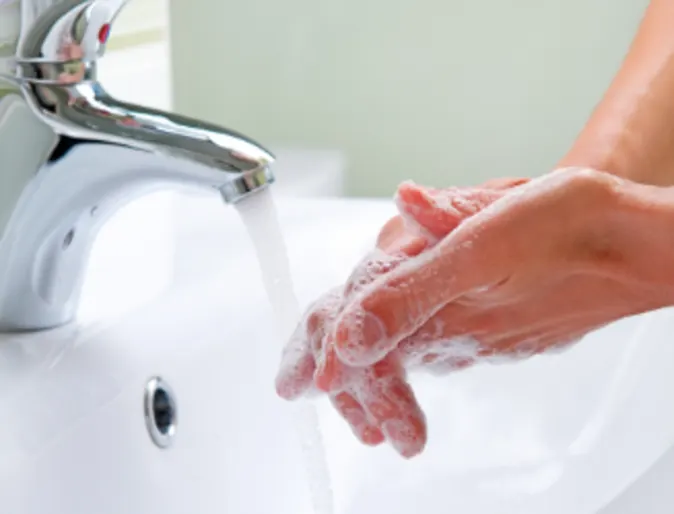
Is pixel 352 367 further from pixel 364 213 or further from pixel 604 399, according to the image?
pixel 364 213

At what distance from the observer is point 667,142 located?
61cm

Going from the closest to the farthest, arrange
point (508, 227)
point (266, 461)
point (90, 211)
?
point (508, 227), point (90, 211), point (266, 461)

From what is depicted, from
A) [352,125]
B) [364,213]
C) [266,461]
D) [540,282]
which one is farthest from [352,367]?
[352,125]

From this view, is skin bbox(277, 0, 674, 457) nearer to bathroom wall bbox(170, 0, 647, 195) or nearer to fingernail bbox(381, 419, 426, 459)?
fingernail bbox(381, 419, 426, 459)

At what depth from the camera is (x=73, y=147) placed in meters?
0.49

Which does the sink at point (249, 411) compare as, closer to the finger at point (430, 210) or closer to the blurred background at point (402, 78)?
the finger at point (430, 210)

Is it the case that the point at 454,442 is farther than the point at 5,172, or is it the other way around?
the point at 454,442

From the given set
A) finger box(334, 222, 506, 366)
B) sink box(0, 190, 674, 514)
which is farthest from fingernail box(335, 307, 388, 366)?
sink box(0, 190, 674, 514)

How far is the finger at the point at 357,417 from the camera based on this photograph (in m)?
0.48

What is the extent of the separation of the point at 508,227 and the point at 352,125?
2.61 ft

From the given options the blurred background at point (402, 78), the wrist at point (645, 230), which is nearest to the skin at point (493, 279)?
the wrist at point (645, 230)

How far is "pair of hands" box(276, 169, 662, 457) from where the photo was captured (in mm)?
415

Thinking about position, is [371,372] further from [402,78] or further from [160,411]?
[402,78]

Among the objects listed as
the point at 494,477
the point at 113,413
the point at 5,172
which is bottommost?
the point at 494,477
